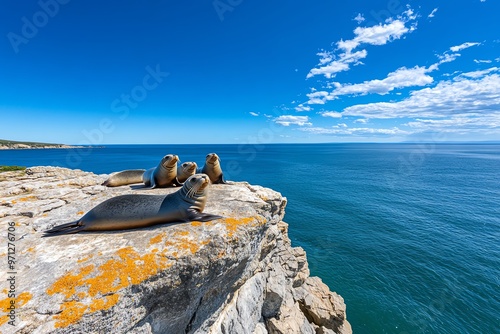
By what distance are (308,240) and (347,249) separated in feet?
14.6

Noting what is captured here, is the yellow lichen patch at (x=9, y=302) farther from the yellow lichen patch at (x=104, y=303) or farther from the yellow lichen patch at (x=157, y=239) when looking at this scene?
the yellow lichen patch at (x=157, y=239)

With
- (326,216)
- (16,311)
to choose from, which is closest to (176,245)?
(16,311)

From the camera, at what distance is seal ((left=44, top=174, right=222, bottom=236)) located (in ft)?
16.8

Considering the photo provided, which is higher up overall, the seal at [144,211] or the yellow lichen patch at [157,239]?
the seal at [144,211]

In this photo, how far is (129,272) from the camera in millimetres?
4062

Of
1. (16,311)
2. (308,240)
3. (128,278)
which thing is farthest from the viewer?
(308,240)

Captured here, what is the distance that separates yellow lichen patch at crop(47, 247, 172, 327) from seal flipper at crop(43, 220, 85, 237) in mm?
1566

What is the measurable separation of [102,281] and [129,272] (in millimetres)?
414

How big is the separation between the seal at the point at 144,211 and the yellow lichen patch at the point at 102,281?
93 centimetres

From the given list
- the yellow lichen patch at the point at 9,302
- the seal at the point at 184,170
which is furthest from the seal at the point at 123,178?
the yellow lichen patch at the point at 9,302

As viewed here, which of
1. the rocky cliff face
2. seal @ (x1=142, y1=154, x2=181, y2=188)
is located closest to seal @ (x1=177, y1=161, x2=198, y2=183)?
seal @ (x1=142, y1=154, x2=181, y2=188)

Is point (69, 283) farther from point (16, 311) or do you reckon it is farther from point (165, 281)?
point (165, 281)

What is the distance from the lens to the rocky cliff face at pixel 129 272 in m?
3.46

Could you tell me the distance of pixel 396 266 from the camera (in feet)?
73.0
